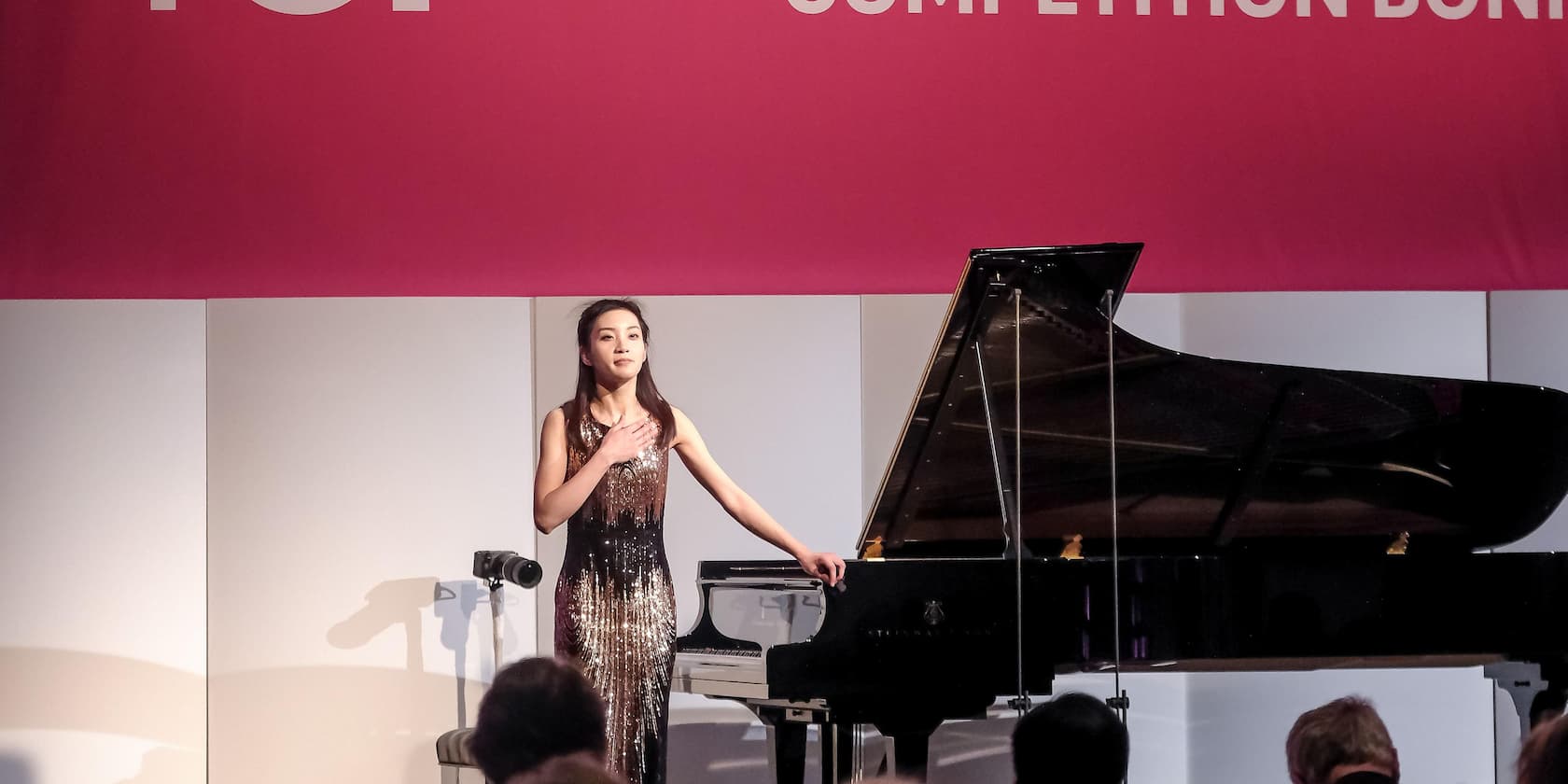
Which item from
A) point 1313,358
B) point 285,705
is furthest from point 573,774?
point 1313,358

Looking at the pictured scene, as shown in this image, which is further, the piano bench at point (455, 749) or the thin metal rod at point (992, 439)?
the piano bench at point (455, 749)

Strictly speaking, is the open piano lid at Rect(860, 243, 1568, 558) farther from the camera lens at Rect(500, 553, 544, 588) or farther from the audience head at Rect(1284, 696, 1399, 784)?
the audience head at Rect(1284, 696, 1399, 784)

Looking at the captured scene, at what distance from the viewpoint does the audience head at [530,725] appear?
7.73 feet

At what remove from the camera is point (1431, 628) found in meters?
4.38

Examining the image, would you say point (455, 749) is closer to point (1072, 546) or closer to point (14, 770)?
point (14, 770)

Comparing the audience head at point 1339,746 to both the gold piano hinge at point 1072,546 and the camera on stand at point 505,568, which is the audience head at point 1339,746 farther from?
the camera on stand at point 505,568

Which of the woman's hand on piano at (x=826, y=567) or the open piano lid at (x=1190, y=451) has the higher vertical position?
the open piano lid at (x=1190, y=451)

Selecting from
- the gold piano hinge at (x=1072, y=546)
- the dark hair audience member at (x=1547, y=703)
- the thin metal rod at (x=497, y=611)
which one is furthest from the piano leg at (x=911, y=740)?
the dark hair audience member at (x=1547, y=703)

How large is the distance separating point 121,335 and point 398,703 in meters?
1.60

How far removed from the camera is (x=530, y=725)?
2.36 m

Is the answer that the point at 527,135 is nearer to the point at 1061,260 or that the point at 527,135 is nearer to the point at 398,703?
the point at 398,703

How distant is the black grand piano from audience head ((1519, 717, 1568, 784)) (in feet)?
6.69

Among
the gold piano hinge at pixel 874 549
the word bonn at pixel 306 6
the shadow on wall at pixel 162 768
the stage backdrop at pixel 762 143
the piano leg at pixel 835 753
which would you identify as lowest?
the shadow on wall at pixel 162 768

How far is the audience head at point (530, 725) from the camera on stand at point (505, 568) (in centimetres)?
246
